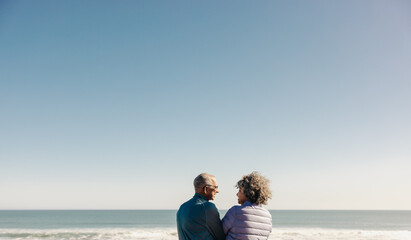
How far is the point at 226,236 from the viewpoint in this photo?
2727 mm

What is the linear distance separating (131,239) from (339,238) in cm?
1018

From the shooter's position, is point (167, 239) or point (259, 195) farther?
point (167, 239)

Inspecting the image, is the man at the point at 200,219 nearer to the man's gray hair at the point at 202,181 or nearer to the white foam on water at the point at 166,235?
the man's gray hair at the point at 202,181

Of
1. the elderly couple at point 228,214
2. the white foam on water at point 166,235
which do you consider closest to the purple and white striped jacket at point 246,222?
the elderly couple at point 228,214

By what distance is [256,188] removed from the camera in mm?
2766

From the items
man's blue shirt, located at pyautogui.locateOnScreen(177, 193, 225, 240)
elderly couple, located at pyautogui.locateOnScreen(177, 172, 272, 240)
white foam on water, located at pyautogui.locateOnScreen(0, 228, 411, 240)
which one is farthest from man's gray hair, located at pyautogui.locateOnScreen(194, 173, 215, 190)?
white foam on water, located at pyautogui.locateOnScreen(0, 228, 411, 240)

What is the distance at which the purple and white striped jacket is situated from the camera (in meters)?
2.65

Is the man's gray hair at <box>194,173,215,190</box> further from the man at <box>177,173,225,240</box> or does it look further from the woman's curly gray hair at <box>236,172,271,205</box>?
the woman's curly gray hair at <box>236,172,271,205</box>

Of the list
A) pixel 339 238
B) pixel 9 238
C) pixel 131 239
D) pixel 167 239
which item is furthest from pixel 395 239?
pixel 9 238

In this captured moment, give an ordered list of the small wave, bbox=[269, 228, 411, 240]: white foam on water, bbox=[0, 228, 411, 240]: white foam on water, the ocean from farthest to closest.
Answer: the ocean
the small wave
bbox=[0, 228, 411, 240]: white foam on water
bbox=[269, 228, 411, 240]: white foam on water

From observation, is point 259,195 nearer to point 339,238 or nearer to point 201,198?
point 201,198

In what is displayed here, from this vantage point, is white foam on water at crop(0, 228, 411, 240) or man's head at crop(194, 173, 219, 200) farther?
white foam on water at crop(0, 228, 411, 240)

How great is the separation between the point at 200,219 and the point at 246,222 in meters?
0.38

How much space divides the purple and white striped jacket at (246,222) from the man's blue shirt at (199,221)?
0.29ft
